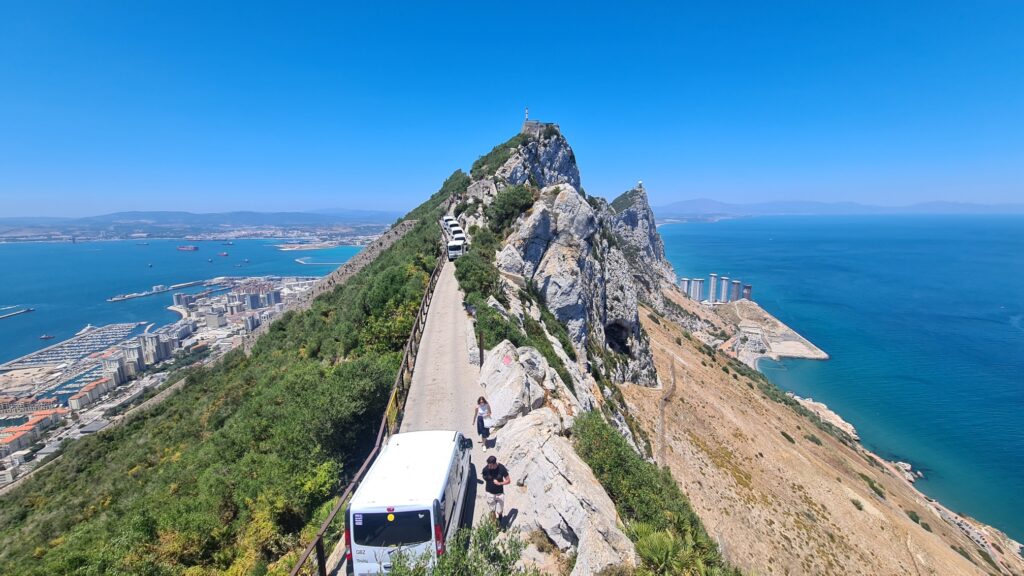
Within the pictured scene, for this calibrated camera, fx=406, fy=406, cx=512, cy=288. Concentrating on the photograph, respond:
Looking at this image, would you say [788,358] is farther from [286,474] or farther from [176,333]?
[176,333]

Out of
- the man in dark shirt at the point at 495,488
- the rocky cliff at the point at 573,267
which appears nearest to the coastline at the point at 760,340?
the rocky cliff at the point at 573,267

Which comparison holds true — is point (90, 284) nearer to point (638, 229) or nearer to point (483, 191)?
point (483, 191)

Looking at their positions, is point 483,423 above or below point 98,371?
above

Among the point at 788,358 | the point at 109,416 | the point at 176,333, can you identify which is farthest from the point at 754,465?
the point at 176,333

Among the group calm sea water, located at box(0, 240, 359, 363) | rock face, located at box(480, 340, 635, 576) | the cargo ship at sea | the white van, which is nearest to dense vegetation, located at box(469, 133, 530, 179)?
rock face, located at box(480, 340, 635, 576)

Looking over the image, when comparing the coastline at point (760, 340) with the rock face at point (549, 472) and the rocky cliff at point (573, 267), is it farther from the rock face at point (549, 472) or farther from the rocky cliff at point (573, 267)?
the rock face at point (549, 472)

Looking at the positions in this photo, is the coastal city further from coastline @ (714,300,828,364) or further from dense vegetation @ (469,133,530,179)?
coastline @ (714,300,828,364)

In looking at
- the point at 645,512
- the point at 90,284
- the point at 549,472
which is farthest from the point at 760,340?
the point at 90,284
